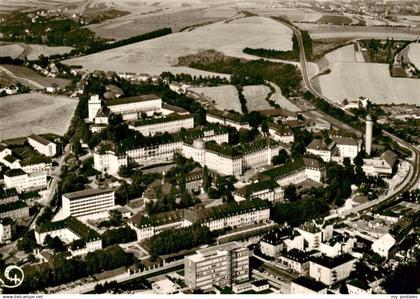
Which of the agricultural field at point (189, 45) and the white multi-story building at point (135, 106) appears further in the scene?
the agricultural field at point (189, 45)

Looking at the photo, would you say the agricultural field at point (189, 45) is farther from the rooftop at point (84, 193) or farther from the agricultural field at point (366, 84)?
the rooftop at point (84, 193)

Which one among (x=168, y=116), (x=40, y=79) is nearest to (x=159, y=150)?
(x=168, y=116)

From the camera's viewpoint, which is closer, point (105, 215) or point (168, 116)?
point (105, 215)

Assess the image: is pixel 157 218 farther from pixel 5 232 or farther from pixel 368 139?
pixel 368 139

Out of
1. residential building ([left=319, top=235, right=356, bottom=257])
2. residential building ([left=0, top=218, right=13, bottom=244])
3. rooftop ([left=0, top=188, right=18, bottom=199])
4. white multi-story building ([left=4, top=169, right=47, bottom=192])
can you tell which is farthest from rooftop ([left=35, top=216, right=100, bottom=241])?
residential building ([left=319, top=235, right=356, bottom=257])

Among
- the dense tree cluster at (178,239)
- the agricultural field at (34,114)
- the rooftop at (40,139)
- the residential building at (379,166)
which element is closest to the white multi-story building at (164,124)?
the agricultural field at (34,114)

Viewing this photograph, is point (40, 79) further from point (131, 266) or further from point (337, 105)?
point (131, 266)

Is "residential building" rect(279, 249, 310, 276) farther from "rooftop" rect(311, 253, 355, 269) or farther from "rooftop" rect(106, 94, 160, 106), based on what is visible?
"rooftop" rect(106, 94, 160, 106)
